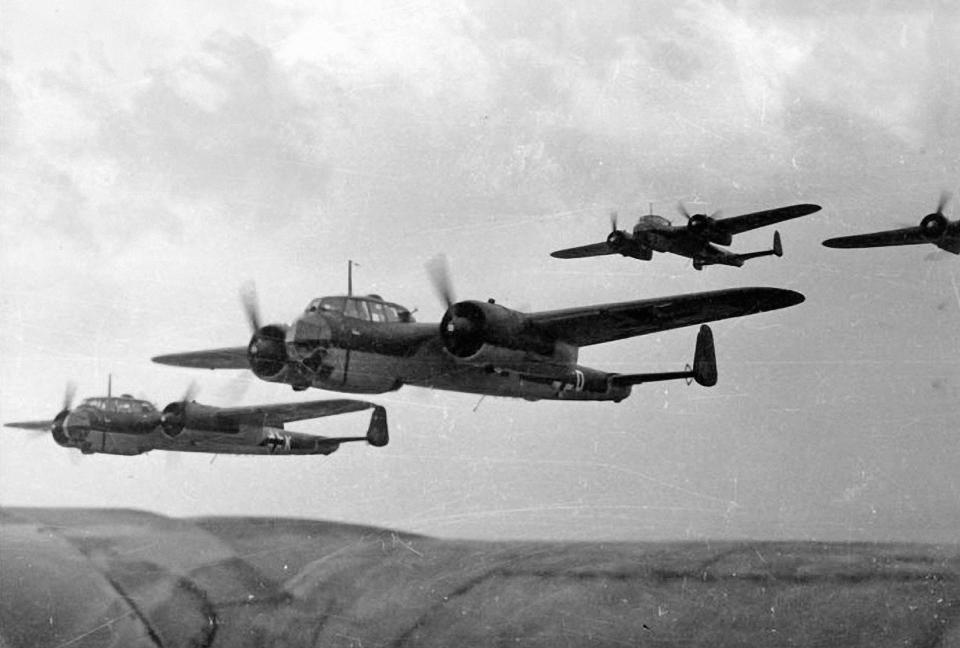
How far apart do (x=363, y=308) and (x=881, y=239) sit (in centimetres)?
836

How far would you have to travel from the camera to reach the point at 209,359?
1599cm

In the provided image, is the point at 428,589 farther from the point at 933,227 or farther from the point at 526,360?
the point at 933,227

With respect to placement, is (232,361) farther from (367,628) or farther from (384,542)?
(367,628)

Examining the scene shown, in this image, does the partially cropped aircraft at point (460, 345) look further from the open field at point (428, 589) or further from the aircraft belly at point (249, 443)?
the aircraft belly at point (249, 443)

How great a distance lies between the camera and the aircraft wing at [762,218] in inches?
553

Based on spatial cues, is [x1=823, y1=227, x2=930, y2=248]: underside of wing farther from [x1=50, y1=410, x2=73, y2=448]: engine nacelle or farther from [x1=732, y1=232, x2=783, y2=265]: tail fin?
[x1=50, y1=410, x2=73, y2=448]: engine nacelle

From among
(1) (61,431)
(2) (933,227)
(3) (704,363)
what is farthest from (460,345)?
(1) (61,431)

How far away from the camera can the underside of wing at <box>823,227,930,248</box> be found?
1267cm

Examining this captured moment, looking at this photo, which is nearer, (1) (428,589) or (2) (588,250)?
(1) (428,589)

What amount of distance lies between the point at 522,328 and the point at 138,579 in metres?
6.70

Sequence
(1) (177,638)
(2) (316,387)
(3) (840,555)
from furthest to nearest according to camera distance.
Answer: (2) (316,387) → (1) (177,638) → (3) (840,555)

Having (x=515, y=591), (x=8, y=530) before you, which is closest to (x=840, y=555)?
(x=515, y=591)

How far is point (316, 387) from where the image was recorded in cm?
1383

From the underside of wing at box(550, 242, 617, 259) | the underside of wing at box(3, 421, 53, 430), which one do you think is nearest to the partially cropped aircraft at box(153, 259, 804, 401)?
the underside of wing at box(550, 242, 617, 259)
